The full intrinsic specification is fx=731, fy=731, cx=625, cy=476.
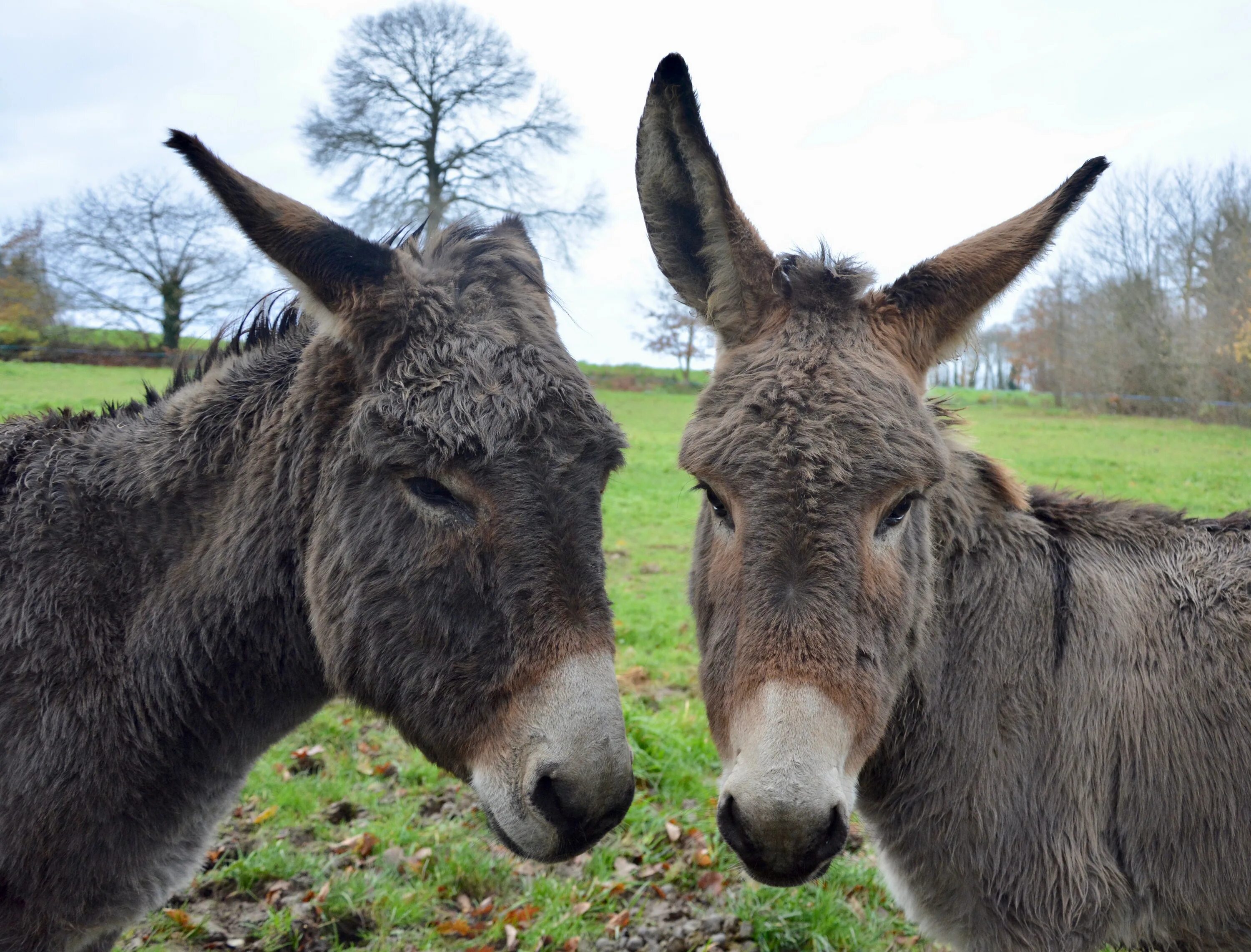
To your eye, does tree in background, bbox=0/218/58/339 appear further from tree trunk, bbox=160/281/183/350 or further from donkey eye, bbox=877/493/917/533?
donkey eye, bbox=877/493/917/533

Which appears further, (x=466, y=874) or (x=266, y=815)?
(x=266, y=815)

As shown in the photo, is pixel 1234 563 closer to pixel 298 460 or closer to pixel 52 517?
pixel 298 460

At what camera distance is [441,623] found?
2299 millimetres

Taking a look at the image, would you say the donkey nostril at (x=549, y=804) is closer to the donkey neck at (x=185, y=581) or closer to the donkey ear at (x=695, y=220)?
the donkey neck at (x=185, y=581)

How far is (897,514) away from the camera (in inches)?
97.0

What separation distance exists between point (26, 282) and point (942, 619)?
13.3 m

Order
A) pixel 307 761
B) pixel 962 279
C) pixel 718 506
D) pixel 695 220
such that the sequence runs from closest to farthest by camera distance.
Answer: pixel 718 506
pixel 962 279
pixel 695 220
pixel 307 761

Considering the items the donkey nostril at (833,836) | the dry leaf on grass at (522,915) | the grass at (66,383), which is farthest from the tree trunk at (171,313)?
the donkey nostril at (833,836)

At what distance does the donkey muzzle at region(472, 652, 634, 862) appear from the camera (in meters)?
2.10

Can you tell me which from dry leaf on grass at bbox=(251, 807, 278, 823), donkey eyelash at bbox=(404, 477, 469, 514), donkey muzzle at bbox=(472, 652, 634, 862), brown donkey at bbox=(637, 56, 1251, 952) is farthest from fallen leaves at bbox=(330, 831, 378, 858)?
donkey eyelash at bbox=(404, 477, 469, 514)

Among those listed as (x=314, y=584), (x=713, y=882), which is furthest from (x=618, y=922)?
(x=314, y=584)

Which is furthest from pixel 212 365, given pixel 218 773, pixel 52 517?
pixel 218 773

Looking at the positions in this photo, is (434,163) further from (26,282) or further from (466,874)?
(466,874)

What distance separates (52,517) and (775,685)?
8.37 ft
